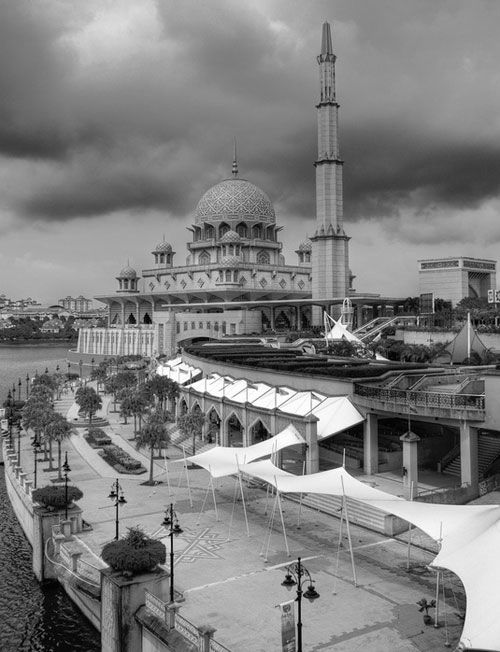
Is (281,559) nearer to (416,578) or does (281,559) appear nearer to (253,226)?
(416,578)

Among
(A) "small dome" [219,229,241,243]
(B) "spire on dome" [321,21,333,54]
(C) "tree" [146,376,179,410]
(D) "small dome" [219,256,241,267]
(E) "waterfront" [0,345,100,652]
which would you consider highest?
(B) "spire on dome" [321,21,333,54]

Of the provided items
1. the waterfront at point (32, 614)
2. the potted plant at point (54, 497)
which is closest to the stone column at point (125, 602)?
the waterfront at point (32, 614)

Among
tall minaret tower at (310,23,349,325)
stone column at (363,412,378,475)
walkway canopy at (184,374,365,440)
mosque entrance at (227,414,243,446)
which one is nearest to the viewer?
stone column at (363,412,378,475)

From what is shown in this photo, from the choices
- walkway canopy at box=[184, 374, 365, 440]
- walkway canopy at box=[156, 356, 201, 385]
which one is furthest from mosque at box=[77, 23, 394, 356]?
walkway canopy at box=[184, 374, 365, 440]

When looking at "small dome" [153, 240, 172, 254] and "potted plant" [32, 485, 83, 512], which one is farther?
"small dome" [153, 240, 172, 254]

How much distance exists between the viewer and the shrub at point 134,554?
62.3 ft

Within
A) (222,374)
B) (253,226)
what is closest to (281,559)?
(222,374)

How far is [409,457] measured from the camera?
96.2 feet

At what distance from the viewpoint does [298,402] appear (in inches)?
1451

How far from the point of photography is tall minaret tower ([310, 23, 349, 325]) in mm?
100812

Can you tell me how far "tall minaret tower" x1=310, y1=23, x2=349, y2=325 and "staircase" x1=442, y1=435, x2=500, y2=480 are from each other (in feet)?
237

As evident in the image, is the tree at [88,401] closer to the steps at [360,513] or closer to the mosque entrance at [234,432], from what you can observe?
→ the mosque entrance at [234,432]

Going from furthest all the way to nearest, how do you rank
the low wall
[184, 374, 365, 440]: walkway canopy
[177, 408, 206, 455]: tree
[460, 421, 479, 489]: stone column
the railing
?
[177, 408, 206, 455]: tree, [184, 374, 365, 440]: walkway canopy, the low wall, the railing, [460, 421, 479, 489]: stone column

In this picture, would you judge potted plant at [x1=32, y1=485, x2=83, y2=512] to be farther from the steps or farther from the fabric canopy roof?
the steps
